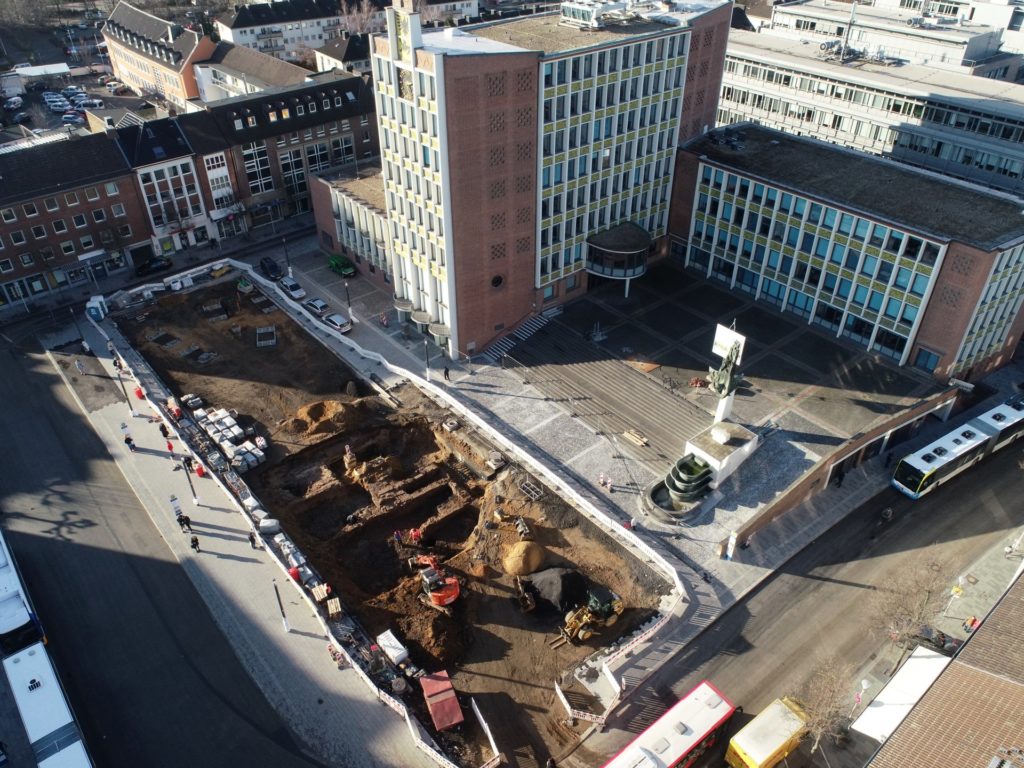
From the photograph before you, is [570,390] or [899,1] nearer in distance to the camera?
[570,390]

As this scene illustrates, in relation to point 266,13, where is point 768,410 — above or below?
below

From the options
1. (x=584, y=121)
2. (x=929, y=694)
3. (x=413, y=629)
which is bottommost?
(x=413, y=629)

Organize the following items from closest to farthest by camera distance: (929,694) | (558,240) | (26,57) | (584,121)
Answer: (929,694) → (584,121) → (558,240) → (26,57)

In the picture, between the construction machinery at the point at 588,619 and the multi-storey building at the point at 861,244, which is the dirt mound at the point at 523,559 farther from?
the multi-storey building at the point at 861,244

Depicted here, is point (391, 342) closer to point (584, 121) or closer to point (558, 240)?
point (558, 240)

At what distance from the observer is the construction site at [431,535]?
147 feet

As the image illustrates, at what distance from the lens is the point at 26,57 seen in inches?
6442

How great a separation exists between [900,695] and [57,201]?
90.2 meters

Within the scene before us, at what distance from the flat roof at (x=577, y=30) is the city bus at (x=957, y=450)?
143ft

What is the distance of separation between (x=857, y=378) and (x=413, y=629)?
4419cm

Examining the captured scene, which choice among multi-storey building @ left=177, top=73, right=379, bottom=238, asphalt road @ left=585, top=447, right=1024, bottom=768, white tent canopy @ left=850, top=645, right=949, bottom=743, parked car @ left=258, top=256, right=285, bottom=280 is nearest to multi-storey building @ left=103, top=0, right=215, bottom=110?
multi-storey building @ left=177, top=73, right=379, bottom=238

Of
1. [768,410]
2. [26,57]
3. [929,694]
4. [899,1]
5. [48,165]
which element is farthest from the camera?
[26,57]

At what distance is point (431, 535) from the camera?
54.2 metres

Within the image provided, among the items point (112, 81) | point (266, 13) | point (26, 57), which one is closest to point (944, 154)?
point (266, 13)
